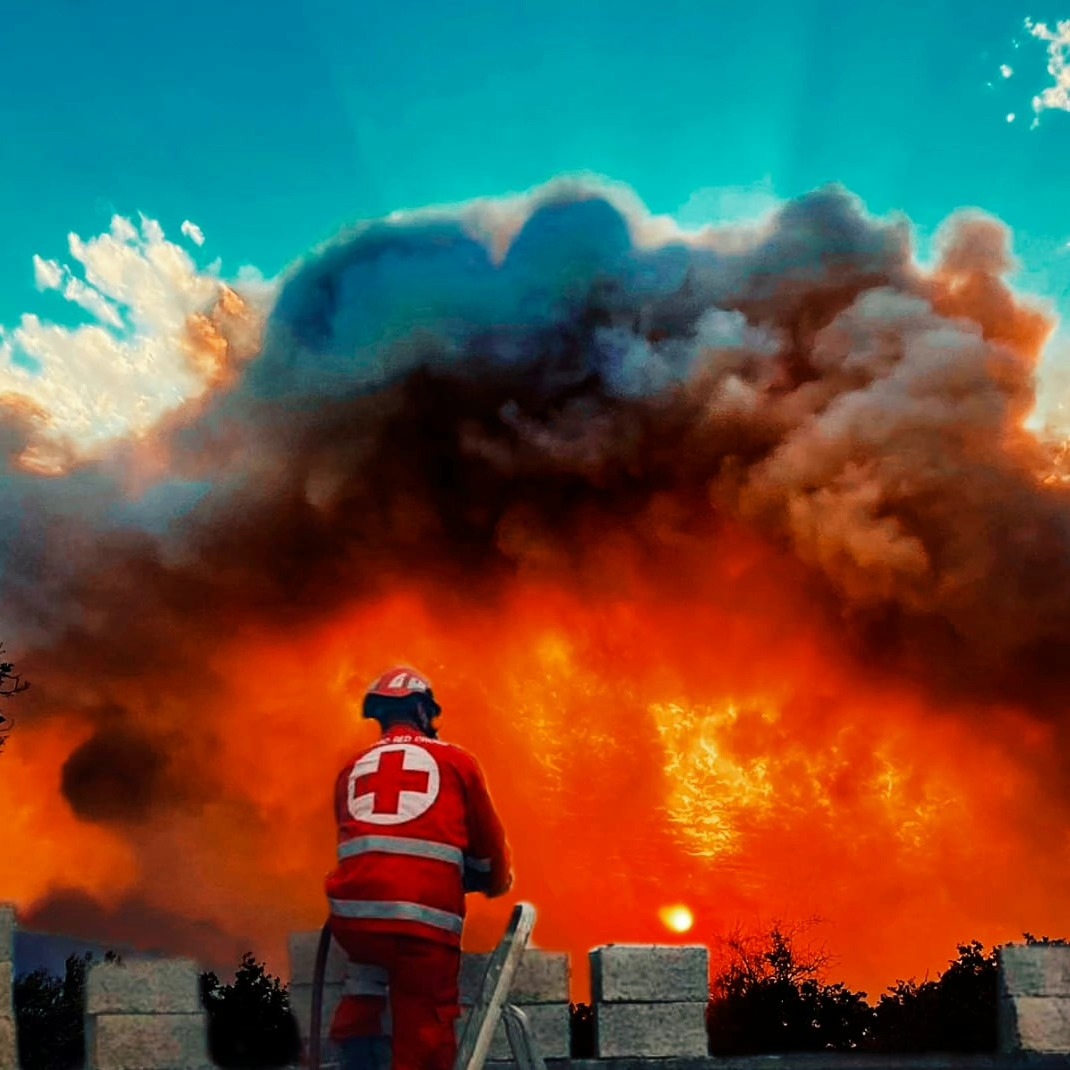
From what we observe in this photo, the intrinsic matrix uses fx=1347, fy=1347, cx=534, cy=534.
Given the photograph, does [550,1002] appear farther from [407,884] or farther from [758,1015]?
[758,1015]

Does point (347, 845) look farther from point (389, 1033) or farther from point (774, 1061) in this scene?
point (774, 1061)

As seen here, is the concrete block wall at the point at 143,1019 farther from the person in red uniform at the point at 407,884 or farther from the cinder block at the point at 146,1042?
the person in red uniform at the point at 407,884

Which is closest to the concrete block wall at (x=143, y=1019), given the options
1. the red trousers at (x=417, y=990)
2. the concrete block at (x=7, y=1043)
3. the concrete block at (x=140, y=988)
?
the concrete block at (x=140, y=988)

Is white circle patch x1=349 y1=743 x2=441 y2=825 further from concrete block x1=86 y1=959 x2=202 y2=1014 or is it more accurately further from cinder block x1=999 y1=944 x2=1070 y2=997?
cinder block x1=999 y1=944 x2=1070 y2=997

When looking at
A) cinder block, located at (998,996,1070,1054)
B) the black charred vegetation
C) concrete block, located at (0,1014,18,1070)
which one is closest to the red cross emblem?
concrete block, located at (0,1014,18,1070)

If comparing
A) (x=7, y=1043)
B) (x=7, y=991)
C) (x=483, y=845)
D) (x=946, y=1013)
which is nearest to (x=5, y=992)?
(x=7, y=991)

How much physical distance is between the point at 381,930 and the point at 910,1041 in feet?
134

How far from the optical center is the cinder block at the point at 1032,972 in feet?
29.7

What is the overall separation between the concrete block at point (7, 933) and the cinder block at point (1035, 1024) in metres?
6.36

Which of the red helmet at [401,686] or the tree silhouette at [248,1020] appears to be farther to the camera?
the tree silhouette at [248,1020]

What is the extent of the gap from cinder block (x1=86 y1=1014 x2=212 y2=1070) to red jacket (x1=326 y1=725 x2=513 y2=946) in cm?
148

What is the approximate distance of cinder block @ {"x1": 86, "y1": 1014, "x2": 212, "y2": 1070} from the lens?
25.9ft

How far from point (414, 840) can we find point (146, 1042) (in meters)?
2.23

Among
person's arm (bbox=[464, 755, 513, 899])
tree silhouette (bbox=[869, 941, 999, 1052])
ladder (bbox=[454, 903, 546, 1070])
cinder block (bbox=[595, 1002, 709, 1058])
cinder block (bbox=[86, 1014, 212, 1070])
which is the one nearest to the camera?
ladder (bbox=[454, 903, 546, 1070])
